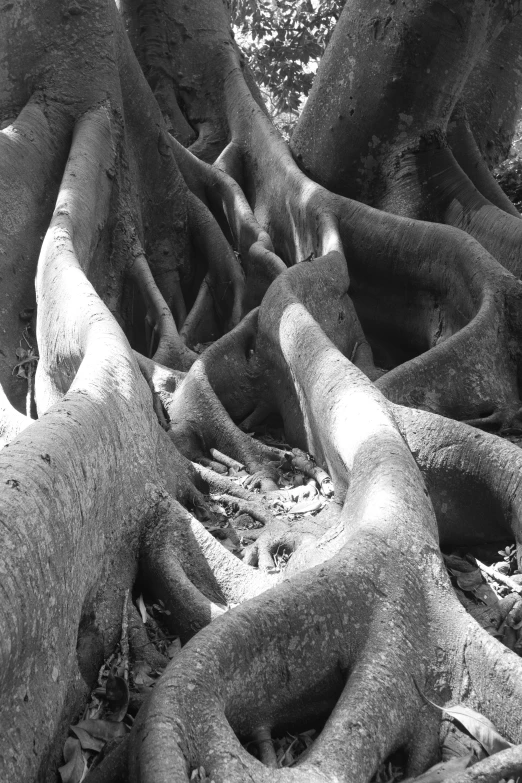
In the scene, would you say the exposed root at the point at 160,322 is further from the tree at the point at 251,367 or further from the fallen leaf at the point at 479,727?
the fallen leaf at the point at 479,727

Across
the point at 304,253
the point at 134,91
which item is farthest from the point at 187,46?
the point at 304,253

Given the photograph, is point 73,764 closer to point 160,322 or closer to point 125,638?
point 125,638

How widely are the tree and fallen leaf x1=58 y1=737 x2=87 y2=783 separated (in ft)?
0.12

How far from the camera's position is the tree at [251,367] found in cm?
209

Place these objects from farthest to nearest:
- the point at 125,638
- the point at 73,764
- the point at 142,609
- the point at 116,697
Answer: the point at 142,609
the point at 125,638
the point at 116,697
the point at 73,764

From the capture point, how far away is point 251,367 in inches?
188

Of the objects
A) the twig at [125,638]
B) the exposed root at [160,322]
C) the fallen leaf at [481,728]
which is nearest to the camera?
the fallen leaf at [481,728]

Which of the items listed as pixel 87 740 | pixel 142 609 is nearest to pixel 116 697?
pixel 87 740

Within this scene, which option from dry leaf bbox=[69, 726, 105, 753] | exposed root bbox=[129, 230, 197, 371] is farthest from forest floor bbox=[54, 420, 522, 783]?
exposed root bbox=[129, 230, 197, 371]

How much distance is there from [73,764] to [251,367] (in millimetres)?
2994

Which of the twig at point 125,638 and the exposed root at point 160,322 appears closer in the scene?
the twig at point 125,638

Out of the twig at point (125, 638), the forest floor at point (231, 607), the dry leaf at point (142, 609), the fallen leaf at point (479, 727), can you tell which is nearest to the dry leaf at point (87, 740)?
the forest floor at point (231, 607)

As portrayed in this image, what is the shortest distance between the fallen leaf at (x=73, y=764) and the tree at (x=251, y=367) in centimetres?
4

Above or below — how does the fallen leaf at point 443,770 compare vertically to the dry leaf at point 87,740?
below
